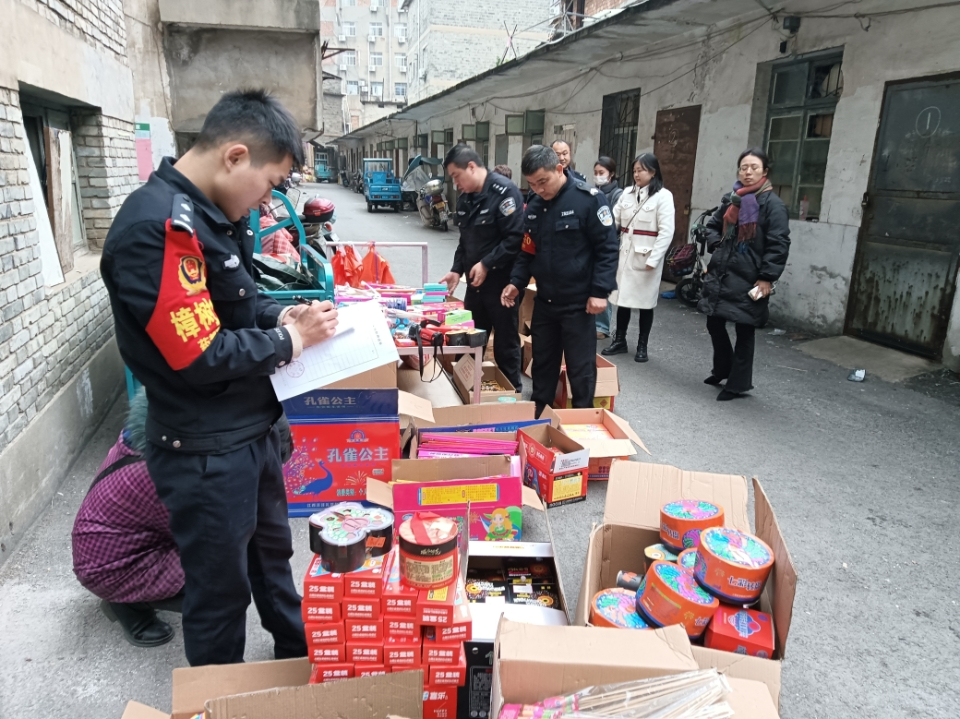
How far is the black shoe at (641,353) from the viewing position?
5965 millimetres

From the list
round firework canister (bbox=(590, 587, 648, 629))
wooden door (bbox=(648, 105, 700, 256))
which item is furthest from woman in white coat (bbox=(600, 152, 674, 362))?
round firework canister (bbox=(590, 587, 648, 629))

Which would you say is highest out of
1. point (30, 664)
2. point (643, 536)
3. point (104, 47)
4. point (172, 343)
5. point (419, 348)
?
point (104, 47)

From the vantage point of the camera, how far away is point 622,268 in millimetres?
5980

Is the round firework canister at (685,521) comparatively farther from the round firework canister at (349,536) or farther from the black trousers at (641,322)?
the black trousers at (641,322)

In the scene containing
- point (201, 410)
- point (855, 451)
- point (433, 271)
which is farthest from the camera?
point (433, 271)

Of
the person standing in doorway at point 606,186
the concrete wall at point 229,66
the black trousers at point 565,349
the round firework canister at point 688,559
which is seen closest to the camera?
the round firework canister at point 688,559

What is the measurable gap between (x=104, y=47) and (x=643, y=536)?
5.29m

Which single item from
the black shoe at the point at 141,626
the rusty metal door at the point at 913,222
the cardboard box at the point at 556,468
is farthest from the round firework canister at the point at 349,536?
the rusty metal door at the point at 913,222

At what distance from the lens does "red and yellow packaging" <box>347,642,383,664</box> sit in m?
1.66

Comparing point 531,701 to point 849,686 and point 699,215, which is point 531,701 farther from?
point 699,215

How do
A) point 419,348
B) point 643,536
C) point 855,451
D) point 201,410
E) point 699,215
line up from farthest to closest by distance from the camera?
1. point 699,215
2. point 855,451
3. point 419,348
4. point 643,536
5. point 201,410

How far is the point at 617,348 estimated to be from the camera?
6172mm

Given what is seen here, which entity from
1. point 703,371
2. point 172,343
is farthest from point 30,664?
point 703,371

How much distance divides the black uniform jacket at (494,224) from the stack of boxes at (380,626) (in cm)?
308
